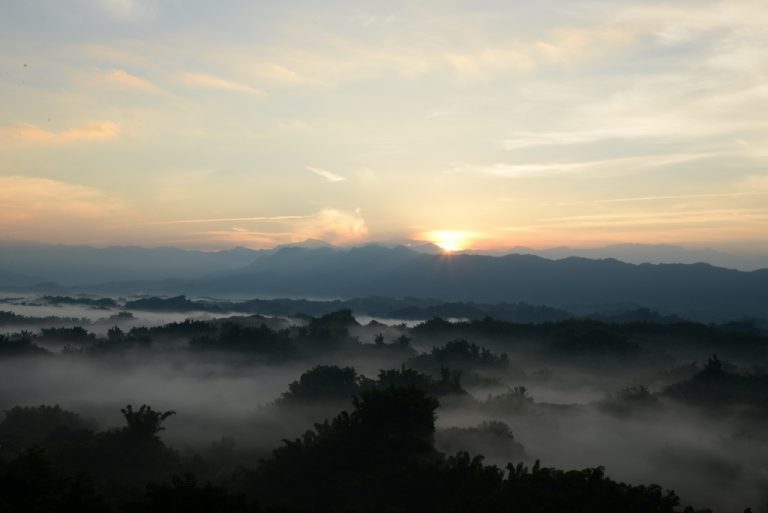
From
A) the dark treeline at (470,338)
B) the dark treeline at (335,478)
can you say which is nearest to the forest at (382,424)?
the dark treeline at (335,478)

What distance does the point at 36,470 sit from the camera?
1427 cm

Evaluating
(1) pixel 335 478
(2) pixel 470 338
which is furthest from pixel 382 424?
(2) pixel 470 338

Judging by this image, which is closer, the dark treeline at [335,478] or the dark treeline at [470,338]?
the dark treeline at [335,478]

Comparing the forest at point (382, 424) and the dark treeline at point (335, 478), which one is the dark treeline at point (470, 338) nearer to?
the forest at point (382, 424)

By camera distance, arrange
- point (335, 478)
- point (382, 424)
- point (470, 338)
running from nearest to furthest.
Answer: point (335, 478)
point (382, 424)
point (470, 338)

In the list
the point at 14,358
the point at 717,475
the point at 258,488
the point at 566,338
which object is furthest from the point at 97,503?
the point at 566,338

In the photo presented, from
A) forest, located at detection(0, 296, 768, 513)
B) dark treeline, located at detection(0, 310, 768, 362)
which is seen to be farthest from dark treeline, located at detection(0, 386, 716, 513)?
dark treeline, located at detection(0, 310, 768, 362)

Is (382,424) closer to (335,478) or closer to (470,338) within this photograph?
(335,478)

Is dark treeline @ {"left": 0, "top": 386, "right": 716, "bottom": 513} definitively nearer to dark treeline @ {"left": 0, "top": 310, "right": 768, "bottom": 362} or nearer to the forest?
the forest

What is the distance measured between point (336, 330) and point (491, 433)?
81.7 m

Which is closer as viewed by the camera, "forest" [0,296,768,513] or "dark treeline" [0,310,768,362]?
"forest" [0,296,768,513]

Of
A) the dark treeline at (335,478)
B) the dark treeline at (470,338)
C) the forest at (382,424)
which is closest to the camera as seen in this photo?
the dark treeline at (335,478)

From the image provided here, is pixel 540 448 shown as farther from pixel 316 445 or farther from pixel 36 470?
pixel 36 470

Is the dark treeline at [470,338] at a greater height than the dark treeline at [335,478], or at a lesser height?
lesser
